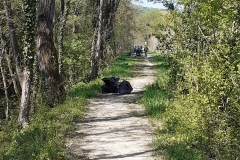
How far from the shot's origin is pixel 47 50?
11797mm

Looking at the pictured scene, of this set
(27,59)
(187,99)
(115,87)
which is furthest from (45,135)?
(115,87)

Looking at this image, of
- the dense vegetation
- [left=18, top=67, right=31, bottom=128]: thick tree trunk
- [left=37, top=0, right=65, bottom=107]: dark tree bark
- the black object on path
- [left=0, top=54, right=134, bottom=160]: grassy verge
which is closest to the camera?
[left=0, top=54, right=134, bottom=160]: grassy verge

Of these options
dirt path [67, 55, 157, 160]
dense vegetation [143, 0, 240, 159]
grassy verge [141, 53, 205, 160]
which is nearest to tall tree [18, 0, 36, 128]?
dirt path [67, 55, 157, 160]

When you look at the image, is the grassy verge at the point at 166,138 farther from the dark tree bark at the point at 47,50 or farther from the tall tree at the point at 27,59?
the tall tree at the point at 27,59

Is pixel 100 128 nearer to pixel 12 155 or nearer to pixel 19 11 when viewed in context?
pixel 12 155

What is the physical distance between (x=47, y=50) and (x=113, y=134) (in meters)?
4.42

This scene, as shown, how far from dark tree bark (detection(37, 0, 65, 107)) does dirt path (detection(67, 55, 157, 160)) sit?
1390mm

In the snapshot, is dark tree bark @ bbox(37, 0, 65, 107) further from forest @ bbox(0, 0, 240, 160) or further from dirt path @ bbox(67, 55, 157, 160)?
dirt path @ bbox(67, 55, 157, 160)

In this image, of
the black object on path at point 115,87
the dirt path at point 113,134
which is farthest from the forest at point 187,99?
the black object on path at point 115,87

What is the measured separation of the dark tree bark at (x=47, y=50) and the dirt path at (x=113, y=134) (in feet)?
4.56

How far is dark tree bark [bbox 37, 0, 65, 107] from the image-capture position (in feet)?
38.0

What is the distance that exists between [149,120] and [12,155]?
4.03 meters

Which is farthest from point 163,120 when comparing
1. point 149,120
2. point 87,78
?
point 87,78

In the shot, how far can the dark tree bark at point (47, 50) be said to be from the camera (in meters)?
11.6
